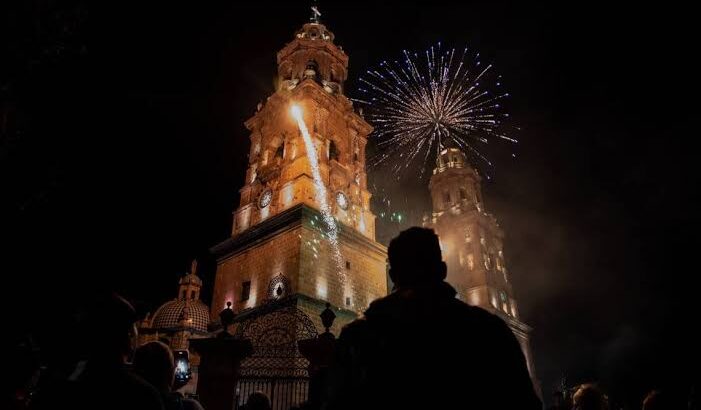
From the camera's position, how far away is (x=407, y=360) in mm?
2387

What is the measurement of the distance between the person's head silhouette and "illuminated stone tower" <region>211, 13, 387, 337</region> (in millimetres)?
18837

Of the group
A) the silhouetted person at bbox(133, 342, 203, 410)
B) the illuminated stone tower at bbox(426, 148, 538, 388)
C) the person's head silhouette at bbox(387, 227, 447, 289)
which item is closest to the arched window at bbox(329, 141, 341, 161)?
the illuminated stone tower at bbox(426, 148, 538, 388)

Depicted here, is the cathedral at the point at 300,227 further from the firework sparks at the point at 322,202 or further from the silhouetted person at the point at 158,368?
the silhouetted person at the point at 158,368

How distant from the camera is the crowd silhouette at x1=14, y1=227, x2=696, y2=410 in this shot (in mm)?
2314

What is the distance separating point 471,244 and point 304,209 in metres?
28.7

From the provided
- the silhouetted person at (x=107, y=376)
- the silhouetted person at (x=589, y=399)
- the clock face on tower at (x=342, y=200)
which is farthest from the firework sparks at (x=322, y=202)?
the silhouetted person at (x=107, y=376)

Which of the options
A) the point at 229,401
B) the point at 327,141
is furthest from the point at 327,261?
the point at 229,401

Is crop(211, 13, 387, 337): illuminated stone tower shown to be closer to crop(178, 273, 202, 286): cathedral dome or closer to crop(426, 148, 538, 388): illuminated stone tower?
crop(178, 273, 202, 286): cathedral dome

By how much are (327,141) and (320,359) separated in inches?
941

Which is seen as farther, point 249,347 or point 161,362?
point 249,347

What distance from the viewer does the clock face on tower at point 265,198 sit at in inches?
1211

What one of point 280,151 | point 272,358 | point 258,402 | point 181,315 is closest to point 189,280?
point 181,315

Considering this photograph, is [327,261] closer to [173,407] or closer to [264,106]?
[264,106]

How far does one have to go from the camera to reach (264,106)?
36.6m
